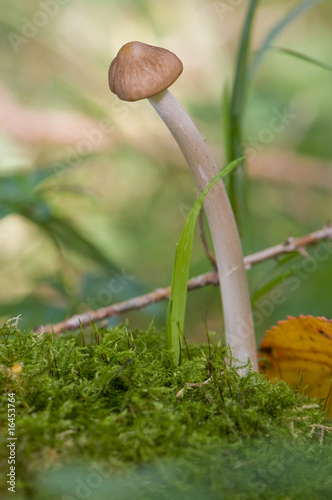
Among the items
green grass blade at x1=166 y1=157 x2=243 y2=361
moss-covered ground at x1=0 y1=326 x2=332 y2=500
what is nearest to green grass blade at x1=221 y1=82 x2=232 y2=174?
green grass blade at x1=166 y1=157 x2=243 y2=361

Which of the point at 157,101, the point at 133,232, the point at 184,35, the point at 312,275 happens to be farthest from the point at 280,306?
the point at 184,35

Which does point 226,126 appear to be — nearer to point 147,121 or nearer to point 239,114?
point 239,114

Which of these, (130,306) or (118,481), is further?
(130,306)

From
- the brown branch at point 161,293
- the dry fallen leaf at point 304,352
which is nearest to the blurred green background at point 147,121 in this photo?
the brown branch at point 161,293

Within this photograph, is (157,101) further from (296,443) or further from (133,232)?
(133,232)

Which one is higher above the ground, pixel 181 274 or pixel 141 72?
pixel 141 72

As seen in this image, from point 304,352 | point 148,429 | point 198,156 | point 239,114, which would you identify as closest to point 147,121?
point 239,114
